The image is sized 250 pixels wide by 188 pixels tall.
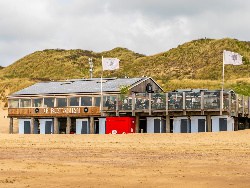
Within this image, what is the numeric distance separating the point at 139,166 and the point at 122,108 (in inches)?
1014

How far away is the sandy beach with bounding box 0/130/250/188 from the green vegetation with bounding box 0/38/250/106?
224 feet

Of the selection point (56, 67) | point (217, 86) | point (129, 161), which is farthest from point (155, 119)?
point (56, 67)

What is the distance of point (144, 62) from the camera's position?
133 meters

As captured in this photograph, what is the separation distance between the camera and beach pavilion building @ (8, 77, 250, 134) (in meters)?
42.6

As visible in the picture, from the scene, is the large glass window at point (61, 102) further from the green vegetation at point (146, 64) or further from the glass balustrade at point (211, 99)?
the green vegetation at point (146, 64)

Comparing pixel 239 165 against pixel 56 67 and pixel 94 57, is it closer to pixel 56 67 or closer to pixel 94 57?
pixel 56 67

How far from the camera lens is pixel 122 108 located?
149 feet

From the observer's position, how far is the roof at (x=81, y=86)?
49594mm

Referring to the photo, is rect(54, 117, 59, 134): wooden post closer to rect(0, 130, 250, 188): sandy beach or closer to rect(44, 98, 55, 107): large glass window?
rect(44, 98, 55, 107): large glass window

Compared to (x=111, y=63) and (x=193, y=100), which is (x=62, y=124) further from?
(x=193, y=100)

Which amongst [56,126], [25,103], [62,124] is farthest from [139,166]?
[62,124]

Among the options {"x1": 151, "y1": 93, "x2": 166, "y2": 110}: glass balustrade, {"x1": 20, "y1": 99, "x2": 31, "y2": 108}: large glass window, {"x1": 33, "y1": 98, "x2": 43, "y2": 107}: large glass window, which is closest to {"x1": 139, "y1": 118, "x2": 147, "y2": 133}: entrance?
{"x1": 151, "y1": 93, "x2": 166, "y2": 110}: glass balustrade

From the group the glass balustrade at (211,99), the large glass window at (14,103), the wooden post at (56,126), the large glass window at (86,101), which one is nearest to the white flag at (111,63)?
the large glass window at (86,101)

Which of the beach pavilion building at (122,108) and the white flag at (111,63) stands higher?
the white flag at (111,63)
